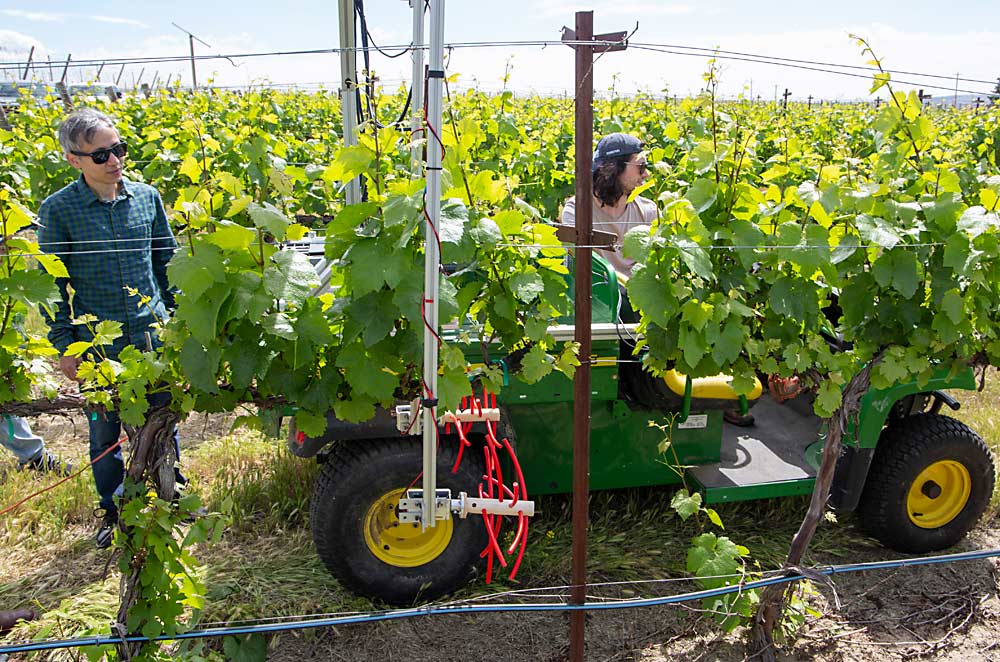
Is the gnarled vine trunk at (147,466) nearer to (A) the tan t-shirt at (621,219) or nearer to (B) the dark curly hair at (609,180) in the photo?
(A) the tan t-shirt at (621,219)

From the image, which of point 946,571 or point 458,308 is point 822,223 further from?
point 946,571

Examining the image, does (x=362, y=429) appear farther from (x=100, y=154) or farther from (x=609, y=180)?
(x=609, y=180)

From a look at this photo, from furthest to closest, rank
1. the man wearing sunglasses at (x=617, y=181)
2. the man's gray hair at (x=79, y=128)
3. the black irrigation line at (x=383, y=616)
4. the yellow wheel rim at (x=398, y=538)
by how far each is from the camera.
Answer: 1. the man wearing sunglasses at (x=617, y=181)
2. the man's gray hair at (x=79, y=128)
3. the yellow wheel rim at (x=398, y=538)
4. the black irrigation line at (x=383, y=616)

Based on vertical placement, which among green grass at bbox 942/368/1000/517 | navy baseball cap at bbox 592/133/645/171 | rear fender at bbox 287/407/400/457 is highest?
navy baseball cap at bbox 592/133/645/171

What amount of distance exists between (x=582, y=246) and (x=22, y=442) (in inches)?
122

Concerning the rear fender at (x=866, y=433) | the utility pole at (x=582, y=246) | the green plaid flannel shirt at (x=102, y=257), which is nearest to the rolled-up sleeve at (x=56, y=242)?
the green plaid flannel shirt at (x=102, y=257)

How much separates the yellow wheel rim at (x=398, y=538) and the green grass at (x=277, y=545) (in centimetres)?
21

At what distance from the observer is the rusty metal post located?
2.25 meters

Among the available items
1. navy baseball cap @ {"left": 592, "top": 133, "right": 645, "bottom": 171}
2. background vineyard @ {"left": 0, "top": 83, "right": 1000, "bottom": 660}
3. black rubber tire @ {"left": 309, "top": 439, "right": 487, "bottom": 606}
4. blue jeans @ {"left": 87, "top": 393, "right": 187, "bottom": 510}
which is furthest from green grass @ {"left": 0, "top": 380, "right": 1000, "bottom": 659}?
navy baseball cap @ {"left": 592, "top": 133, "right": 645, "bottom": 171}

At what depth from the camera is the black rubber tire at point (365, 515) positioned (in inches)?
116

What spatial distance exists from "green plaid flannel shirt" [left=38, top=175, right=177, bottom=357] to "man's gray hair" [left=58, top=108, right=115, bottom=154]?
0.53 ft

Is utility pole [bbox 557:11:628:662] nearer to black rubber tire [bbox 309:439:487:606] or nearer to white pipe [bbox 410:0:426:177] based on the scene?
white pipe [bbox 410:0:426:177]

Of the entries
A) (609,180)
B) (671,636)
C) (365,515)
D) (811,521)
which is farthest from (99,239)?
(811,521)

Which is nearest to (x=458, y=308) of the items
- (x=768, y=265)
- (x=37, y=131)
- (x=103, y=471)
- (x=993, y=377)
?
(x=768, y=265)
